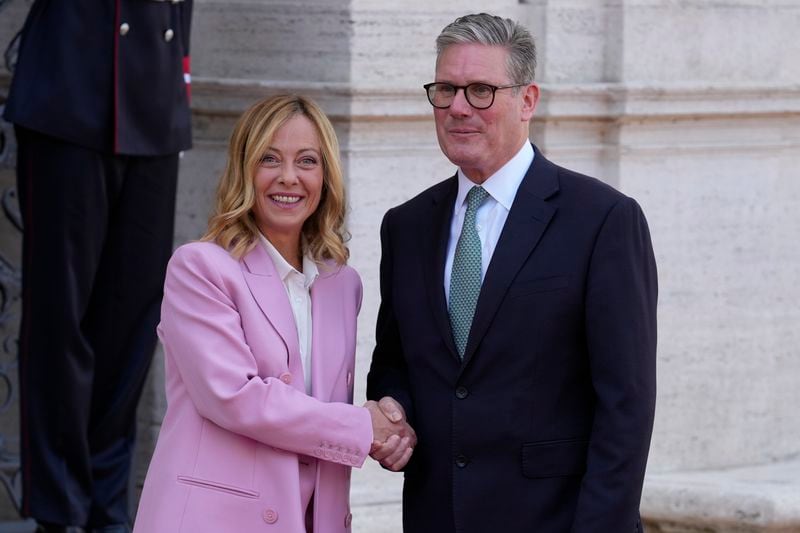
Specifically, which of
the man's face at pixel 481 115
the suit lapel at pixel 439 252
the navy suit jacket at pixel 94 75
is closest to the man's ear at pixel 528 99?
the man's face at pixel 481 115

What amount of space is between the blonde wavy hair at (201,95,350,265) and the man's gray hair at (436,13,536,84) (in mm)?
351

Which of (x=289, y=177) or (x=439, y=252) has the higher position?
(x=289, y=177)

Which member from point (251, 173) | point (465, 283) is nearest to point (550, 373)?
point (465, 283)

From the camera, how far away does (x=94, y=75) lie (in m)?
4.57

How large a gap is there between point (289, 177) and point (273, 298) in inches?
9.4

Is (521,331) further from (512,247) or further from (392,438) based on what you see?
(392,438)

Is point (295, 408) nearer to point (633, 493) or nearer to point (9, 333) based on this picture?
point (633, 493)

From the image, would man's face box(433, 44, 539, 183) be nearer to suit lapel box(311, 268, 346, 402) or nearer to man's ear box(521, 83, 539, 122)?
man's ear box(521, 83, 539, 122)

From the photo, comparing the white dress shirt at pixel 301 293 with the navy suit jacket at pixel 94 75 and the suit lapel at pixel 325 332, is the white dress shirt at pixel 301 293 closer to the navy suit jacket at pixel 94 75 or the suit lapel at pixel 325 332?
the suit lapel at pixel 325 332

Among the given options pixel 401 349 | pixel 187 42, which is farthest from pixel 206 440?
pixel 187 42

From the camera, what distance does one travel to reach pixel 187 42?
4.86m

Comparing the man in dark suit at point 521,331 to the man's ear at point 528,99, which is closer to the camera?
the man in dark suit at point 521,331

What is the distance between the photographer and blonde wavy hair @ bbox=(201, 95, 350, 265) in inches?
130

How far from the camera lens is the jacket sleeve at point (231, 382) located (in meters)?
3.14
